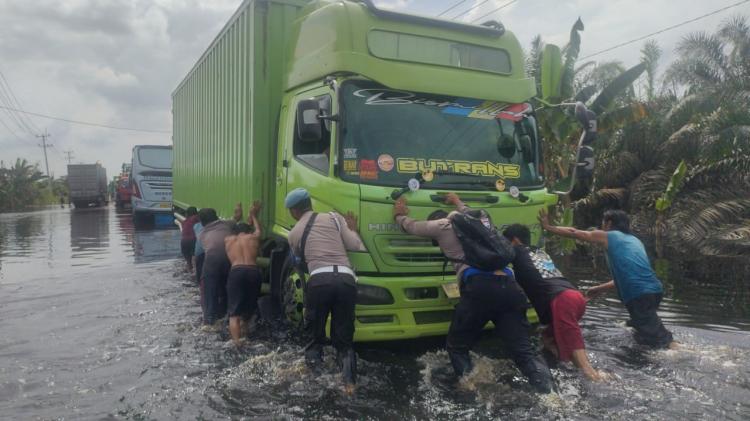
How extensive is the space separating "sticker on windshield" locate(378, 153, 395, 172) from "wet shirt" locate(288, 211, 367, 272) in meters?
0.61

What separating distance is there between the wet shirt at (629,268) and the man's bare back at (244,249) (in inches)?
142

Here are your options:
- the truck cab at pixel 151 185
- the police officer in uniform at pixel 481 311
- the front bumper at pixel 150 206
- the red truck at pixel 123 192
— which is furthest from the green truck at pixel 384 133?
the red truck at pixel 123 192

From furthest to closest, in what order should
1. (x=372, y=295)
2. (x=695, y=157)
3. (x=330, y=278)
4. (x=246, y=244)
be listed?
1. (x=695, y=157)
2. (x=246, y=244)
3. (x=372, y=295)
4. (x=330, y=278)

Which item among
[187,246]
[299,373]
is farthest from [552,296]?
[187,246]

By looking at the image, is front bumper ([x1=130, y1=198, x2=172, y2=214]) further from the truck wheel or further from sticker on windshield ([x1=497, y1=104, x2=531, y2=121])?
sticker on windshield ([x1=497, y1=104, x2=531, y2=121])

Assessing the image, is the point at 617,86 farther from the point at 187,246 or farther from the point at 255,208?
the point at 255,208

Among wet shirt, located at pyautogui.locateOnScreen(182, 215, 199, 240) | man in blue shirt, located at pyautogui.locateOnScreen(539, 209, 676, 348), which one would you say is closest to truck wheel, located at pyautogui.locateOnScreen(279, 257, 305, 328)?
man in blue shirt, located at pyautogui.locateOnScreen(539, 209, 676, 348)

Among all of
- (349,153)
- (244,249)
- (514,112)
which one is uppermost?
(514,112)

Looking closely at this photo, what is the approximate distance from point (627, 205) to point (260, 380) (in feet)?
49.3

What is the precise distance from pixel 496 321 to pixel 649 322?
1.87m

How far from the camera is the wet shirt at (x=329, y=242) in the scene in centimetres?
498

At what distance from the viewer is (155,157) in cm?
2033

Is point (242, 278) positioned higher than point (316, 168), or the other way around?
point (316, 168)

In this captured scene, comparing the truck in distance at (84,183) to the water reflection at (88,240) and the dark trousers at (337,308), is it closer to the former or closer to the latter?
the water reflection at (88,240)
